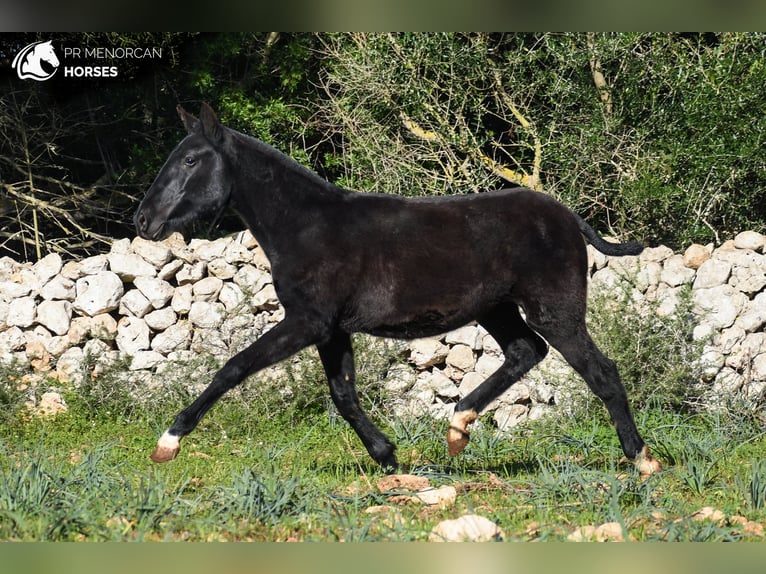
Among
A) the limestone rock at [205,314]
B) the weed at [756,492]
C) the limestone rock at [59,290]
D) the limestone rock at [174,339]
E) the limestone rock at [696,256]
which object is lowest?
the weed at [756,492]

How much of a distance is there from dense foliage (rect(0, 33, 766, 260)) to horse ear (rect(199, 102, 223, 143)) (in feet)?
13.0

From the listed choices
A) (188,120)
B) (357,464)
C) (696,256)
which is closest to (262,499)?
(357,464)

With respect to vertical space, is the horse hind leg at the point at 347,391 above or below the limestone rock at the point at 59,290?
below

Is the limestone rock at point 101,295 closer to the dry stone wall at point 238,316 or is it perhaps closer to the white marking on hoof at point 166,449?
the dry stone wall at point 238,316

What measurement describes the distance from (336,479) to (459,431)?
0.73 meters

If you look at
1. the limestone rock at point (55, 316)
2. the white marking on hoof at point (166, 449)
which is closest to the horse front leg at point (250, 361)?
the white marking on hoof at point (166, 449)

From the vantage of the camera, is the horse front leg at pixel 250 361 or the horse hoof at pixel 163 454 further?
the horse front leg at pixel 250 361

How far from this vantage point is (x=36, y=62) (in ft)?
29.8

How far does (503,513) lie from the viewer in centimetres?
427

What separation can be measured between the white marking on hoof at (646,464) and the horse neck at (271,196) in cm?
212

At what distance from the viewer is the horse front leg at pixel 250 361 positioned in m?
4.48

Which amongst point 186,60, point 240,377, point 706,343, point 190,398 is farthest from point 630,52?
point 240,377

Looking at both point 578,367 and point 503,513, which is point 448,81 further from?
point 503,513

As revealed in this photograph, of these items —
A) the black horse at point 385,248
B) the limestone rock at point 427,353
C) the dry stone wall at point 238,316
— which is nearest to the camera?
the black horse at point 385,248
